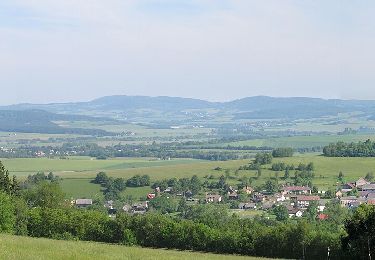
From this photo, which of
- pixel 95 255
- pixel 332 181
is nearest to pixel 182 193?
pixel 332 181

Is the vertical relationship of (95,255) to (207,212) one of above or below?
above

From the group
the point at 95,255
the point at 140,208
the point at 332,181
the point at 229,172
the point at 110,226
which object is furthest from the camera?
the point at 229,172

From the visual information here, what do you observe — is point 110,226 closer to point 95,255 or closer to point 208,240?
point 208,240

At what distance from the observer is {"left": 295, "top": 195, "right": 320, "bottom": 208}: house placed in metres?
102

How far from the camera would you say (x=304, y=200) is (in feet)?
344

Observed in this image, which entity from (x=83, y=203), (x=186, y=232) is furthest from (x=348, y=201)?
(x=186, y=232)

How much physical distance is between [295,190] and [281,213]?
23.6 meters

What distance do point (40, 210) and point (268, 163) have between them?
93.1 m

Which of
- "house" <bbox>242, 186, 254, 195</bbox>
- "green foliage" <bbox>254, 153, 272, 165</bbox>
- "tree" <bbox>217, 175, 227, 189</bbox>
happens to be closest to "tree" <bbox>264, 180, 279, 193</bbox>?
"house" <bbox>242, 186, 254, 195</bbox>

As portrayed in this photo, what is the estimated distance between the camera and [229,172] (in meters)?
136

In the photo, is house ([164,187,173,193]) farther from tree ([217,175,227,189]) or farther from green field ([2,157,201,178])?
green field ([2,157,201,178])

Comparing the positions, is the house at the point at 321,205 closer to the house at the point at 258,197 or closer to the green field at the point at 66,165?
the house at the point at 258,197

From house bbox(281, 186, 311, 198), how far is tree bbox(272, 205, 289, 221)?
16103mm

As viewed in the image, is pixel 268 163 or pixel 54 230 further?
pixel 268 163
